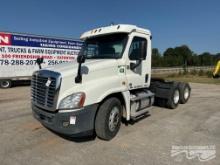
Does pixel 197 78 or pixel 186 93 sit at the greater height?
pixel 186 93

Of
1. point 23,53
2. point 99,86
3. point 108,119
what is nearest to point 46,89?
point 99,86

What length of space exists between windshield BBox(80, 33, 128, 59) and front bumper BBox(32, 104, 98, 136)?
1.63 metres

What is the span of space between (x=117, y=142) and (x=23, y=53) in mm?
11966

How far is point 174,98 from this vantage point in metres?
8.98

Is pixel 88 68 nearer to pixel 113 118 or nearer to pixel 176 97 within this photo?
pixel 113 118

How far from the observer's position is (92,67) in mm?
5129

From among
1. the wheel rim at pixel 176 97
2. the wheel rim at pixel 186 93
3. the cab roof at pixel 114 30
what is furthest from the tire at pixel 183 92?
the cab roof at pixel 114 30

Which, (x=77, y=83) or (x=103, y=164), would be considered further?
(x=77, y=83)

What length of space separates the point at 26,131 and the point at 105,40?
3.18m

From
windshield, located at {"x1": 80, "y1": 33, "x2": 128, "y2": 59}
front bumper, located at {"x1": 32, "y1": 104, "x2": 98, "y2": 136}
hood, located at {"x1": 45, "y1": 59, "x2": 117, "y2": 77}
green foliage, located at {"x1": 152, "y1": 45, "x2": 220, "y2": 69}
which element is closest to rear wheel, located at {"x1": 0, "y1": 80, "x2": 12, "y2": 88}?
windshield, located at {"x1": 80, "y1": 33, "x2": 128, "y2": 59}

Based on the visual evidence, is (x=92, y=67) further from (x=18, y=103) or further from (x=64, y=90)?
(x=18, y=103)

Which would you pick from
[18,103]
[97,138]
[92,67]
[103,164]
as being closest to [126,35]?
[92,67]

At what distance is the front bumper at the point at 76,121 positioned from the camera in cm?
461

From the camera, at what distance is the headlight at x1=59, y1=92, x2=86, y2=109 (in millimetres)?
4590
